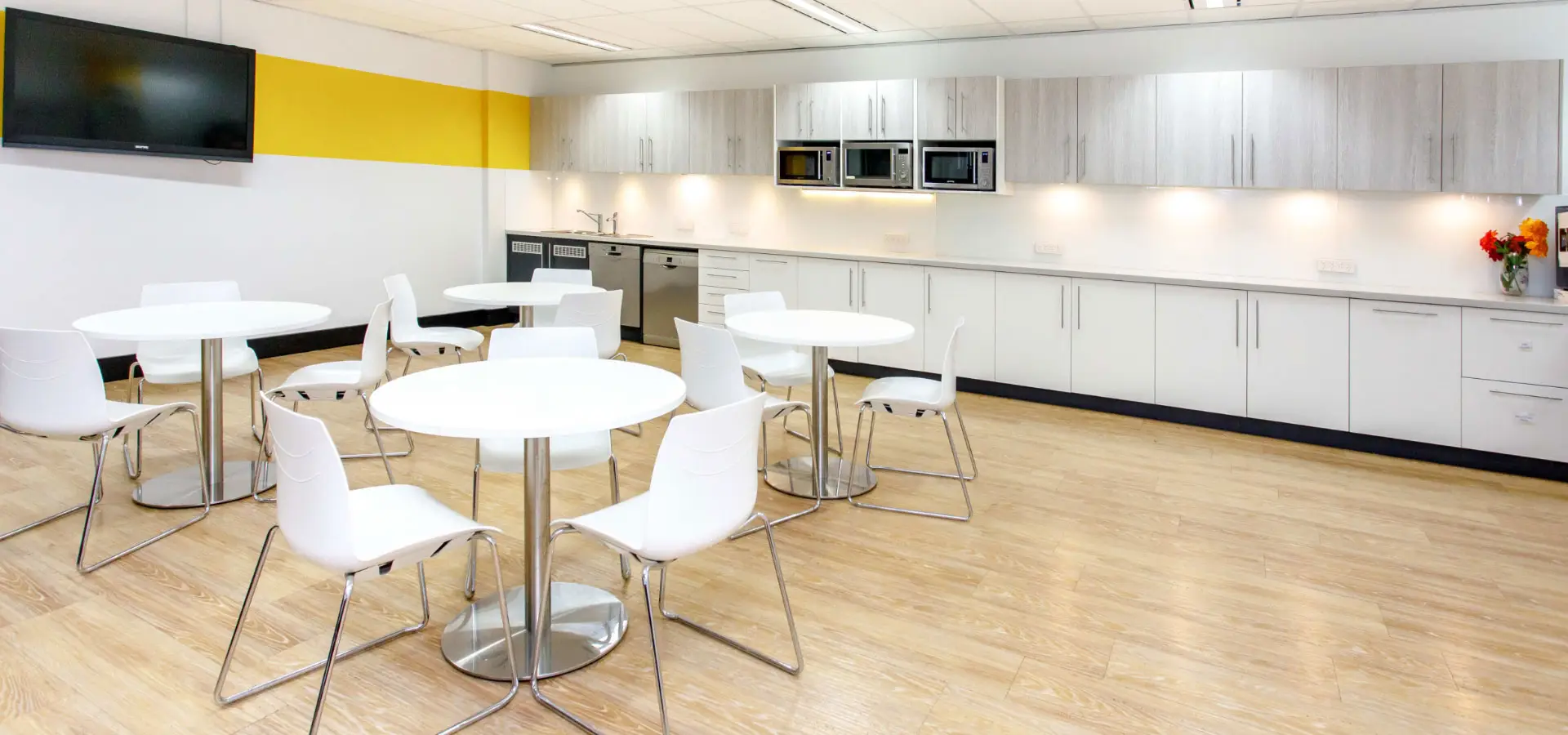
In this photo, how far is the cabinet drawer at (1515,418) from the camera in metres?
4.87

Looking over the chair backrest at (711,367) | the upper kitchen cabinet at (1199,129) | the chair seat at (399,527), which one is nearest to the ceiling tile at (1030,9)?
the upper kitchen cabinet at (1199,129)

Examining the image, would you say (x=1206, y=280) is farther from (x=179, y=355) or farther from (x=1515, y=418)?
(x=179, y=355)

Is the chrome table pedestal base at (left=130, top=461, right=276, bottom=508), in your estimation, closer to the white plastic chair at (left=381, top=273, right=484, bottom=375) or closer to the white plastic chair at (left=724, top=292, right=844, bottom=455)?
the white plastic chair at (left=381, top=273, right=484, bottom=375)

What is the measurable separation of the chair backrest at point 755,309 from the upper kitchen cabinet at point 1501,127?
152 inches

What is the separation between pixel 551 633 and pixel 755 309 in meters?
2.73

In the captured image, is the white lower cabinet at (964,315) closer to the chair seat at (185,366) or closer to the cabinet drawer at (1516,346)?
the cabinet drawer at (1516,346)

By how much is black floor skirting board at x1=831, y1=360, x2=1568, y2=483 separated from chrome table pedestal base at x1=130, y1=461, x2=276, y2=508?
436cm

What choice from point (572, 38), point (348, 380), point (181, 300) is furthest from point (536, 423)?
point (572, 38)

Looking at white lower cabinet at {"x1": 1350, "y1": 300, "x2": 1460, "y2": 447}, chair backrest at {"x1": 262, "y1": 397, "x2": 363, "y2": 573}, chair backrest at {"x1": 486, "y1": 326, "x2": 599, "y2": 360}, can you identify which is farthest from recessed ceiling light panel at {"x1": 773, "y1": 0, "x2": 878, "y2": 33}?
chair backrest at {"x1": 262, "y1": 397, "x2": 363, "y2": 573}

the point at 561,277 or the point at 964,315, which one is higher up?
the point at 561,277

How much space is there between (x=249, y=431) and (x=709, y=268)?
12.6ft

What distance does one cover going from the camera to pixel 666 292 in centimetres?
848

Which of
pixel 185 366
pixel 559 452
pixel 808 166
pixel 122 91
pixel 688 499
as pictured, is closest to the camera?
pixel 688 499

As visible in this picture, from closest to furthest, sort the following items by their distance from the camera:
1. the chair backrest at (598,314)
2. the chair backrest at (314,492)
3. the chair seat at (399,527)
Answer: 1. the chair backrest at (314,492)
2. the chair seat at (399,527)
3. the chair backrest at (598,314)
